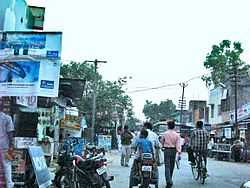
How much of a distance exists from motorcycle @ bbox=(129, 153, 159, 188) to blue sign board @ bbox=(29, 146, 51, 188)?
2.47 m

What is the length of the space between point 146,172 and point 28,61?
194 inches

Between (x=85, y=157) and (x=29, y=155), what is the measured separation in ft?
6.66

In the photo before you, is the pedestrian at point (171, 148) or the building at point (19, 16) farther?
the pedestrian at point (171, 148)

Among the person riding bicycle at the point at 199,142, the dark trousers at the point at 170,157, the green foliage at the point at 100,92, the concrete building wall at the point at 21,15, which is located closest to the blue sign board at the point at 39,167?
the concrete building wall at the point at 21,15

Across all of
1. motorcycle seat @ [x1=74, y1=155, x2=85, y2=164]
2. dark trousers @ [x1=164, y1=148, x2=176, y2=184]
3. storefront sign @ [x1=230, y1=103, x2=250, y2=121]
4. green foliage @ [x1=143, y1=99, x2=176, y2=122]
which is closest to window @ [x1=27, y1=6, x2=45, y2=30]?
motorcycle seat @ [x1=74, y1=155, x2=85, y2=164]

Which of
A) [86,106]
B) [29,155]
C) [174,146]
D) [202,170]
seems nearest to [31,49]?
[29,155]

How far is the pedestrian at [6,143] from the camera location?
916cm

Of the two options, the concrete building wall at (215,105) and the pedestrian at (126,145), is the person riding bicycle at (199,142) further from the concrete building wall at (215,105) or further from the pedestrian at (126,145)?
the concrete building wall at (215,105)

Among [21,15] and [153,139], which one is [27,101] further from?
[153,139]

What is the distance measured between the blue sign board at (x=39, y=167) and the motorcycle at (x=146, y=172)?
8.10ft

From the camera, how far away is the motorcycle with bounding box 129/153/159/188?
12.2 meters

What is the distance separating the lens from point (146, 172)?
12219mm

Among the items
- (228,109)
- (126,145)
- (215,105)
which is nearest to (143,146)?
(126,145)

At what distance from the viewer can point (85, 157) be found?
39.6 feet
